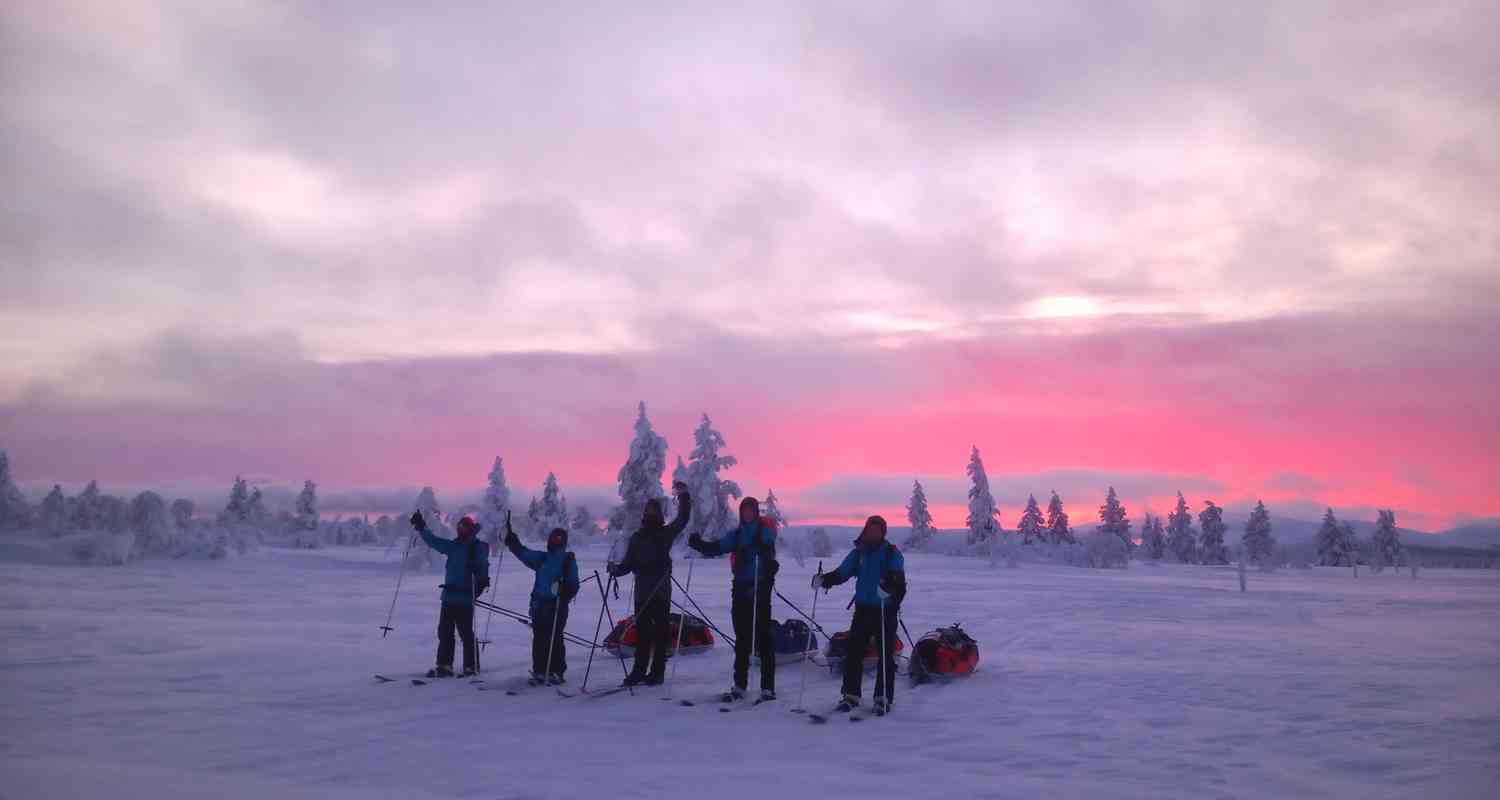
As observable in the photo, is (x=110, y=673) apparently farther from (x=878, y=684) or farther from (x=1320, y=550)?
(x=1320, y=550)

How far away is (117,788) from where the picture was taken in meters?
7.60

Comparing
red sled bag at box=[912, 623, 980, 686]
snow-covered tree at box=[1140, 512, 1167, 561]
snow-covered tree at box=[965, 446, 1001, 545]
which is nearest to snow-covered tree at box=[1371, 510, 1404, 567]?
snow-covered tree at box=[1140, 512, 1167, 561]

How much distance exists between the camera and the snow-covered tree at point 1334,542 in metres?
94.1

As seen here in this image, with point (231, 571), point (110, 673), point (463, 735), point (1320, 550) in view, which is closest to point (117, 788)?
point (463, 735)

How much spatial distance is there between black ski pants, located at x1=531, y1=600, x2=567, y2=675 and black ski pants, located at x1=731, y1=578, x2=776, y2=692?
279 centimetres

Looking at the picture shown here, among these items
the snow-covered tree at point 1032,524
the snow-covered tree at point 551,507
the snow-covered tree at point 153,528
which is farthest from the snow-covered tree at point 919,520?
the snow-covered tree at point 153,528

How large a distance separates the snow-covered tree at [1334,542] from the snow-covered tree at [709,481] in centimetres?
7527

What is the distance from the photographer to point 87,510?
82.2 meters

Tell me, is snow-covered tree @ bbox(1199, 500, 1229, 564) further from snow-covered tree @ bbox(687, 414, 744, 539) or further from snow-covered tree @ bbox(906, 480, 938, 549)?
snow-covered tree @ bbox(687, 414, 744, 539)

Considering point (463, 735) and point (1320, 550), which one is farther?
point (1320, 550)

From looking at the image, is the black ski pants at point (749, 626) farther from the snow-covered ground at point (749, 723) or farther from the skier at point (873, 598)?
the skier at point (873, 598)

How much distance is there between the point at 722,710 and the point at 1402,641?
1598cm

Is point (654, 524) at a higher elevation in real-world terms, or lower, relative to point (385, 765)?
higher

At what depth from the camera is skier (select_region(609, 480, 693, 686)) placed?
41.9 feet
